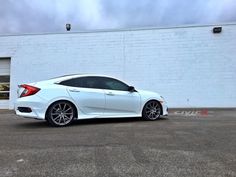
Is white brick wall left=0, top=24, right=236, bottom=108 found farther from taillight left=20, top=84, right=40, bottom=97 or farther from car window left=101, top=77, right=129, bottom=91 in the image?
taillight left=20, top=84, right=40, bottom=97

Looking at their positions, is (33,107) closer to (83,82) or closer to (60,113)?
(60,113)

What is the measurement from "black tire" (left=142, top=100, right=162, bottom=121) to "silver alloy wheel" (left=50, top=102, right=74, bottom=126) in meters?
2.34

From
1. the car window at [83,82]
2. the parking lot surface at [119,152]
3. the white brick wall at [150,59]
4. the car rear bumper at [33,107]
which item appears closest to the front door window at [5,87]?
the white brick wall at [150,59]

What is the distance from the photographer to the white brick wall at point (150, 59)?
60.2ft

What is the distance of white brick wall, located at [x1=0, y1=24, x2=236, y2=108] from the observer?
60.2ft

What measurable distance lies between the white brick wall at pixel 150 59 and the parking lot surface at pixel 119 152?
31.9 ft

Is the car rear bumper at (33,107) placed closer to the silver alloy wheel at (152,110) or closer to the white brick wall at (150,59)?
the silver alloy wheel at (152,110)

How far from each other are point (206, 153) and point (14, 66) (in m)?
15.2

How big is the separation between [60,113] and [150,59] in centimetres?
963

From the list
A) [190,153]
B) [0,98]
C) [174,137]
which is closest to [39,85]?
[174,137]

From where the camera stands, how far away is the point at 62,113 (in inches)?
392

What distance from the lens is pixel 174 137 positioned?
7.74 meters

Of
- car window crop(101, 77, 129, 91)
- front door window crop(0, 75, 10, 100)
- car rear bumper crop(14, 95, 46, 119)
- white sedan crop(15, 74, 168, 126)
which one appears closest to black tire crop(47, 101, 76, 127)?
white sedan crop(15, 74, 168, 126)

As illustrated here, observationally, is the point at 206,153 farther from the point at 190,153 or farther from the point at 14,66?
the point at 14,66
